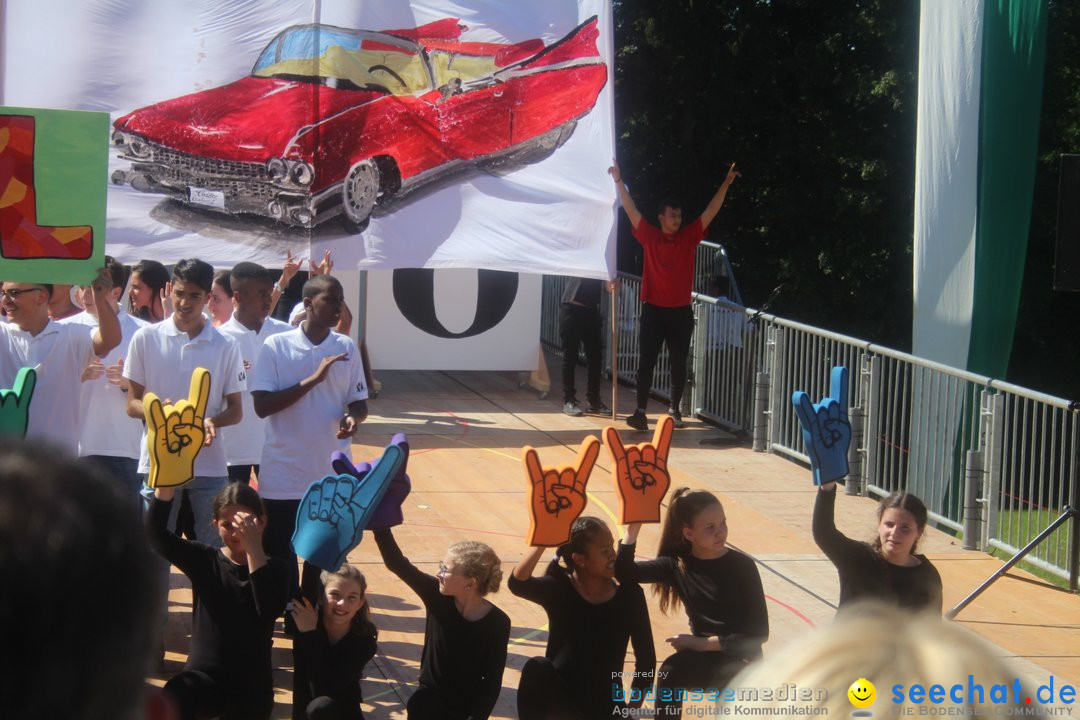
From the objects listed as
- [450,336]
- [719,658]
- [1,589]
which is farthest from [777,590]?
[1,589]

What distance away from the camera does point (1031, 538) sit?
28.0 feet

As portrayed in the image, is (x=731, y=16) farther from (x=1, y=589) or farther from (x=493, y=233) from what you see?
(x=1, y=589)

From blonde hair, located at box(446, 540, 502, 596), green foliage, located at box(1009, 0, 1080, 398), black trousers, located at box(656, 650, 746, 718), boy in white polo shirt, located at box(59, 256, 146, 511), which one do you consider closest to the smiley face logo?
blonde hair, located at box(446, 540, 502, 596)

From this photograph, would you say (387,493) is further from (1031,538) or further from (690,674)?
(1031,538)

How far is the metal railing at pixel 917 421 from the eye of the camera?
28.2 feet

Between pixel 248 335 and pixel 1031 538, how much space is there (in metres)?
5.19

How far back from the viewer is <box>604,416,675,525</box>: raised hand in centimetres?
525

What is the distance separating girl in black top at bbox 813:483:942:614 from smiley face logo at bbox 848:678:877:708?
3613mm

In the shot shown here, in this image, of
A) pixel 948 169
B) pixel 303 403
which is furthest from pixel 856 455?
pixel 303 403

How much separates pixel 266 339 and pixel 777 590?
341cm

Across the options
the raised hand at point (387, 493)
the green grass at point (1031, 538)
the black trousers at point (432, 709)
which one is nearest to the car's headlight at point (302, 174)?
the green grass at point (1031, 538)

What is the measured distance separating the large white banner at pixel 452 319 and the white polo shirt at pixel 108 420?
6531 millimetres

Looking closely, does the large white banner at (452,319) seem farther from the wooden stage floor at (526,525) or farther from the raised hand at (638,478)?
the raised hand at (638,478)

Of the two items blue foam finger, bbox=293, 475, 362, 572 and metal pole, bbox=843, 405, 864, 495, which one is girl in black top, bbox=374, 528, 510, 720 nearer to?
blue foam finger, bbox=293, 475, 362, 572
